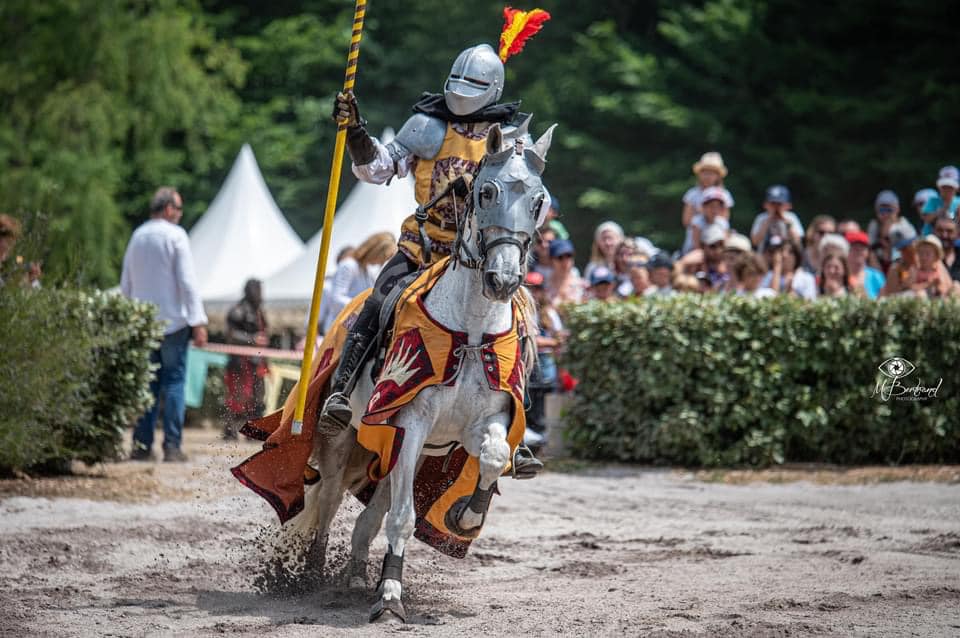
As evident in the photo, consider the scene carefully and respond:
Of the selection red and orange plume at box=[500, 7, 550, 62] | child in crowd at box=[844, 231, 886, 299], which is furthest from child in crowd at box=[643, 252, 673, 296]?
red and orange plume at box=[500, 7, 550, 62]

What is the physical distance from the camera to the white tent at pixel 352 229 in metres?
18.9

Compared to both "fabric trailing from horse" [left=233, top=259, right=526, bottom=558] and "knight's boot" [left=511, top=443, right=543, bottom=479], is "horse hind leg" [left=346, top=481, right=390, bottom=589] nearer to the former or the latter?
"fabric trailing from horse" [left=233, top=259, right=526, bottom=558]

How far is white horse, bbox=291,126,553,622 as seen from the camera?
6262mm

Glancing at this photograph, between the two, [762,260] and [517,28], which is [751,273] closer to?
[762,260]

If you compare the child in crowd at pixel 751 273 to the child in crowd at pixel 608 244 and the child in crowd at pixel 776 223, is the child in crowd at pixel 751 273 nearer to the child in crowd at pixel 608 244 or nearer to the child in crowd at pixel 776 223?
the child in crowd at pixel 776 223

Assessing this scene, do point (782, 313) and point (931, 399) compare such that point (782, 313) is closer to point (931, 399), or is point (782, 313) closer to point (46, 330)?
point (931, 399)

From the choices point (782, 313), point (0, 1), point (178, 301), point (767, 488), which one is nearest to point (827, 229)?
point (782, 313)

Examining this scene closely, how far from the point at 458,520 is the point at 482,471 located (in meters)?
0.55

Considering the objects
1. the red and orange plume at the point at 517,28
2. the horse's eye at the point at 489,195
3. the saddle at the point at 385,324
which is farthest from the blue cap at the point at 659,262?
the horse's eye at the point at 489,195

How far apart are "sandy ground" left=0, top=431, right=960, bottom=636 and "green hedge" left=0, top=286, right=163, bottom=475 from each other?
13.3 inches

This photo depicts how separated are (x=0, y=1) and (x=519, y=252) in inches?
1001

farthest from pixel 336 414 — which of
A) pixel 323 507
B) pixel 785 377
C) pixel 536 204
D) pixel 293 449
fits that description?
pixel 785 377

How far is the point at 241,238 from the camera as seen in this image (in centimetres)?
2158

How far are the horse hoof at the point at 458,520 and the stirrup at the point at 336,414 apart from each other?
70cm
